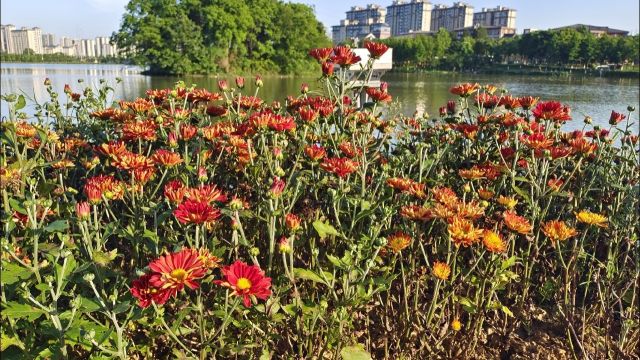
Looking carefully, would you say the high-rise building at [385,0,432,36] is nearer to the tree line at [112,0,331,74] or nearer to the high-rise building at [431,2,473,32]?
the high-rise building at [431,2,473,32]

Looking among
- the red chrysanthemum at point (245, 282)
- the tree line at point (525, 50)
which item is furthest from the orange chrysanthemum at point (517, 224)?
the tree line at point (525, 50)

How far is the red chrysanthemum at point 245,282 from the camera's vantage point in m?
1.04

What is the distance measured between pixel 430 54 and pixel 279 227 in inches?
3001

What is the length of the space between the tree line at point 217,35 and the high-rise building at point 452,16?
333 feet

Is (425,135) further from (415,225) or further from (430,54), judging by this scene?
(430,54)

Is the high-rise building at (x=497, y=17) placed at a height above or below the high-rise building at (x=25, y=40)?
above

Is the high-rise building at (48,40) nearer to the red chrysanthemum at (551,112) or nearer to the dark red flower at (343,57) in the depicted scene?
the dark red flower at (343,57)

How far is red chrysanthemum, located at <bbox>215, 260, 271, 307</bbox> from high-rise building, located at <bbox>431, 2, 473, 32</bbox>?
14320 centimetres

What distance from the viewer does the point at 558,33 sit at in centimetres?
6284

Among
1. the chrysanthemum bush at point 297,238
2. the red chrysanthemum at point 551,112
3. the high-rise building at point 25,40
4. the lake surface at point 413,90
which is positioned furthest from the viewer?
the high-rise building at point 25,40

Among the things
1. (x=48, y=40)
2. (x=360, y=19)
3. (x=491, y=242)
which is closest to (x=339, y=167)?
(x=491, y=242)

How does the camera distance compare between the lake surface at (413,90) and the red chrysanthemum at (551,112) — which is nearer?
the red chrysanthemum at (551,112)

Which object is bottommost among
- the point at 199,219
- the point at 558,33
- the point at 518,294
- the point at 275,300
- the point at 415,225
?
the point at 518,294

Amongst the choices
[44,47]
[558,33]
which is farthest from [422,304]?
[44,47]
